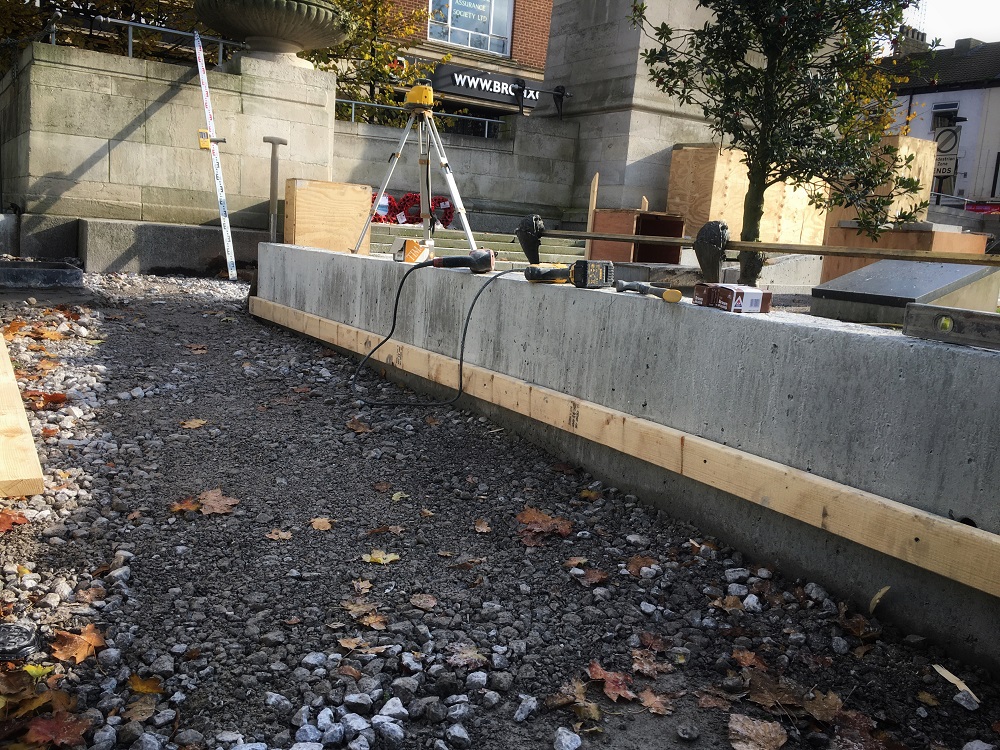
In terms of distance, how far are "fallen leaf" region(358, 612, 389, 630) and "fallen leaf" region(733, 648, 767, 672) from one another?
Answer: 56.3 inches

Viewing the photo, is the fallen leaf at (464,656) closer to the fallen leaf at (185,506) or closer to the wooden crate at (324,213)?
the fallen leaf at (185,506)

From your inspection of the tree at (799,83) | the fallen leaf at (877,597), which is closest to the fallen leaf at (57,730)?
Result: the fallen leaf at (877,597)

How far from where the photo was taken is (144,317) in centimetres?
862

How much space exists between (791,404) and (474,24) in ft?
88.7

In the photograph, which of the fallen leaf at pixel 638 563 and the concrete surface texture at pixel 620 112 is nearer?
the fallen leaf at pixel 638 563

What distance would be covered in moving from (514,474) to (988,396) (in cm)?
271

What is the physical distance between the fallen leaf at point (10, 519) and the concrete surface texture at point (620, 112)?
14.5 metres

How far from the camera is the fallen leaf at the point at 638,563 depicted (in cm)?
394

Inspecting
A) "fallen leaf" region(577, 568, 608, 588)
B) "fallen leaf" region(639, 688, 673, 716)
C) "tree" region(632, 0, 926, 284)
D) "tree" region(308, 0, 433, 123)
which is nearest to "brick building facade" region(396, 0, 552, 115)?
"tree" region(308, 0, 433, 123)

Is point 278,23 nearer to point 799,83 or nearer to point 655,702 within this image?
point 799,83

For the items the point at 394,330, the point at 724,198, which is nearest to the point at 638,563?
the point at 394,330

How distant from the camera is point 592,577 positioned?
3.86 m

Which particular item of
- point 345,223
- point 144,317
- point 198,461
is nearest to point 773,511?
point 198,461

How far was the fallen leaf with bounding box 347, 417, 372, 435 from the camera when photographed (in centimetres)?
580
